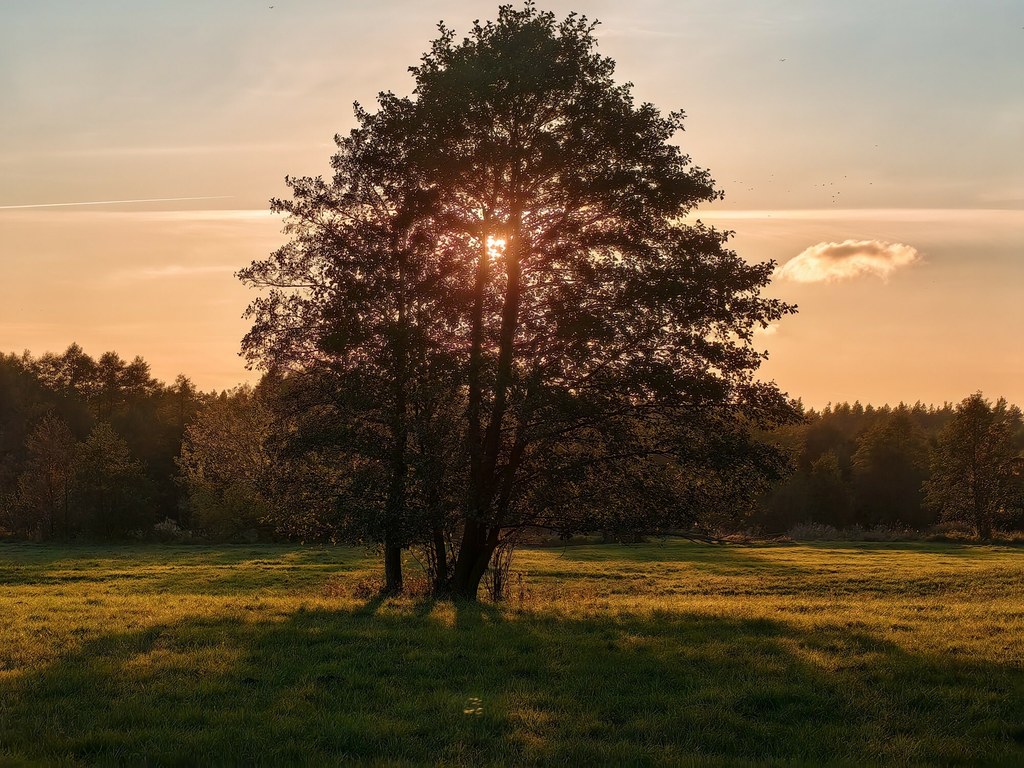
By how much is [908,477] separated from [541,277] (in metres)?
→ 86.5

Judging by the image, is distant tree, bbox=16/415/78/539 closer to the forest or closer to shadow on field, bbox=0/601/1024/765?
the forest

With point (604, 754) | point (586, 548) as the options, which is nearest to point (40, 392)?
point (586, 548)

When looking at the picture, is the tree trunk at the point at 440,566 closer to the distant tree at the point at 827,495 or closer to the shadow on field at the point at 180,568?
the shadow on field at the point at 180,568

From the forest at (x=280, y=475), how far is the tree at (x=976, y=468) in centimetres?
12

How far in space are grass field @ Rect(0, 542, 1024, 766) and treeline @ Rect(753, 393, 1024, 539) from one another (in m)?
33.9

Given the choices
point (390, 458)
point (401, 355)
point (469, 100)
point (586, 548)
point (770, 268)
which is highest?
point (469, 100)

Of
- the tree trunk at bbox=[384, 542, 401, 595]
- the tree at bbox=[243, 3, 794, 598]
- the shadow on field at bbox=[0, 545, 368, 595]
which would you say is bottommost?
the shadow on field at bbox=[0, 545, 368, 595]

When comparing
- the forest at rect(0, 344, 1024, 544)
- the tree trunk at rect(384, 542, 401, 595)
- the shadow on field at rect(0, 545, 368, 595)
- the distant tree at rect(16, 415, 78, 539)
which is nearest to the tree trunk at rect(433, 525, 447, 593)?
the forest at rect(0, 344, 1024, 544)

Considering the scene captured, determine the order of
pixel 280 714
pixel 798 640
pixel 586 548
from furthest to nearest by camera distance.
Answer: pixel 586 548
pixel 798 640
pixel 280 714

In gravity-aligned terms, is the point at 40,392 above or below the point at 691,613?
above

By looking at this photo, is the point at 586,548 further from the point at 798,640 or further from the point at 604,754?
the point at 604,754

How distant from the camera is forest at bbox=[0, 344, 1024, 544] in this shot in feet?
65.7

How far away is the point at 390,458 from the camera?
795 inches

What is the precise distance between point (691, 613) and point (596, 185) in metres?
9.86
